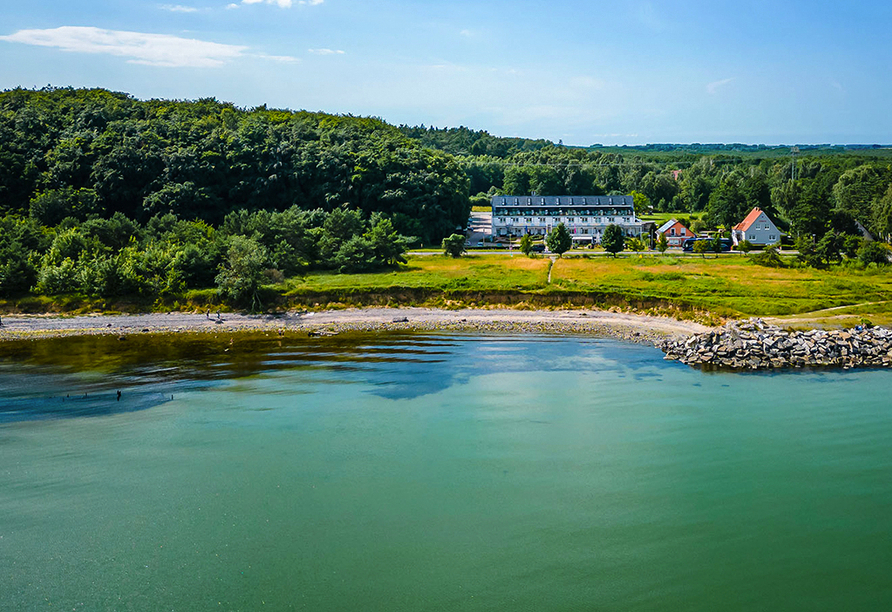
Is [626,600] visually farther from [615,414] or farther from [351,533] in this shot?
[615,414]

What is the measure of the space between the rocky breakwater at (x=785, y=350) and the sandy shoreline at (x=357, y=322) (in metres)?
5.02

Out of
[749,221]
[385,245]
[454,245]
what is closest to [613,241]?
[454,245]

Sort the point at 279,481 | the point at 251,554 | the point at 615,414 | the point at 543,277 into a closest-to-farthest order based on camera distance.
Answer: the point at 251,554 < the point at 279,481 < the point at 615,414 < the point at 543,277

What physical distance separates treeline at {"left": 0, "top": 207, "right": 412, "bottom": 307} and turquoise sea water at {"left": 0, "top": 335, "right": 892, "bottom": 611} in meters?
15.5

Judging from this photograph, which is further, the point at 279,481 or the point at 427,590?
the point at 279,481

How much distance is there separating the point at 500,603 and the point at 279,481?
9169 millimetres

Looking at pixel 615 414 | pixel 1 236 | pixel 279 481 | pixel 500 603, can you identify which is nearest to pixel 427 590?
pixel 500 603

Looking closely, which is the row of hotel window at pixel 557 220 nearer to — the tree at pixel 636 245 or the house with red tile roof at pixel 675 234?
the house with red tile roof at pixel 675 234

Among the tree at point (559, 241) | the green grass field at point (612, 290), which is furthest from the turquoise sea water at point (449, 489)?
the tree at point (559, 241)

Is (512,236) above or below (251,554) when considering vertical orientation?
above

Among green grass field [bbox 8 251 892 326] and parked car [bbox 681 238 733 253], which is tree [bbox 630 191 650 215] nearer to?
parked car [bbox 681 238 733 253]

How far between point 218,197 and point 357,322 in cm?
3408

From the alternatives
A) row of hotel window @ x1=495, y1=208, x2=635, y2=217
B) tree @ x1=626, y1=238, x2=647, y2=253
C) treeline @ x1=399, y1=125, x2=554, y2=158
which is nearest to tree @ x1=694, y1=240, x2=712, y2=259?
tree @ x1=626, y1=238, x2=647, y2=253

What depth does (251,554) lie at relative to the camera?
18078 millimetres
